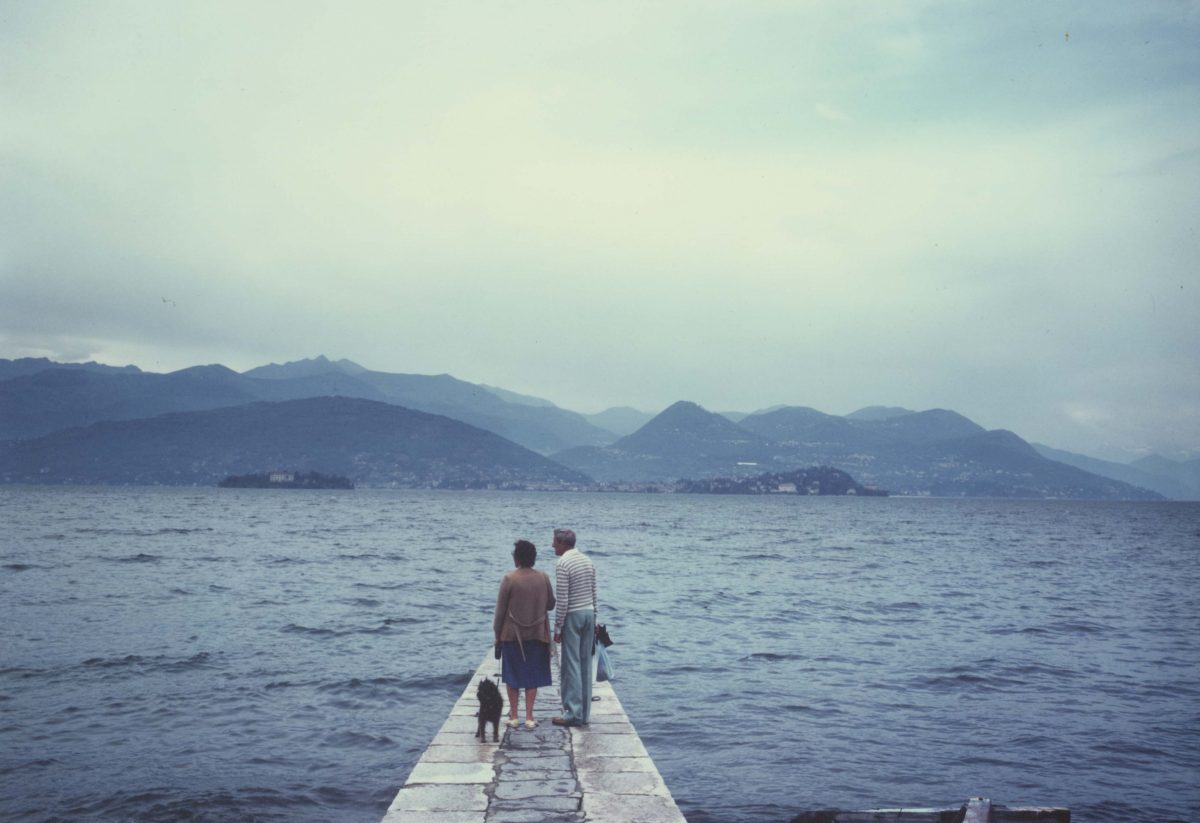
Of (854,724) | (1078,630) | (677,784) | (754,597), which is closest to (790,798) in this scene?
(677,784)

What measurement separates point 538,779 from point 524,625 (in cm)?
204

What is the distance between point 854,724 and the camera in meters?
16.2

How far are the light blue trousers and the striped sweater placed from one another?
77 mm

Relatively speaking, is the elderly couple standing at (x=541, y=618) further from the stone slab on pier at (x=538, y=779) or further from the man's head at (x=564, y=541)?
the stone slab on pier at (x=538, y=779)

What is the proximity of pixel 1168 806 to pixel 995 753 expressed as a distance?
269 centimetres

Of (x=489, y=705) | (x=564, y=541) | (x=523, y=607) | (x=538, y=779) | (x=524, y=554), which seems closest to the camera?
(x=538, y=779)

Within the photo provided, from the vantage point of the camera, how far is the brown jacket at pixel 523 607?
1064 centimetres

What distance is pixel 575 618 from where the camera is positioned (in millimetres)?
10852

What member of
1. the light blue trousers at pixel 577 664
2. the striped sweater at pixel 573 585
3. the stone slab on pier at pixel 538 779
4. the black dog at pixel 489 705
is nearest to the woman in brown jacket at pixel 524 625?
the striped sweater at pixel 573 585

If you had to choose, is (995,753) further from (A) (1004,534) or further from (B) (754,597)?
(A) (1004,534)

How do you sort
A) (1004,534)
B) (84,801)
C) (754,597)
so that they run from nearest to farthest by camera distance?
(84,801) < (754,597) < (1004,534)

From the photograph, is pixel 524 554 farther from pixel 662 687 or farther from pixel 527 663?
pixel 662 687

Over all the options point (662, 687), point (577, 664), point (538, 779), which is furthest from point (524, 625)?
point (662, 687)

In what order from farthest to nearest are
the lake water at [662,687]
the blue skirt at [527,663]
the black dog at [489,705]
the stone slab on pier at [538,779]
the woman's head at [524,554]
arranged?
the lake water at [662,687] → the blue skirt at [527,663] → the woman's head at [524,554] → the black dog at [489,705] → the stone slab on pier at [538,779]
